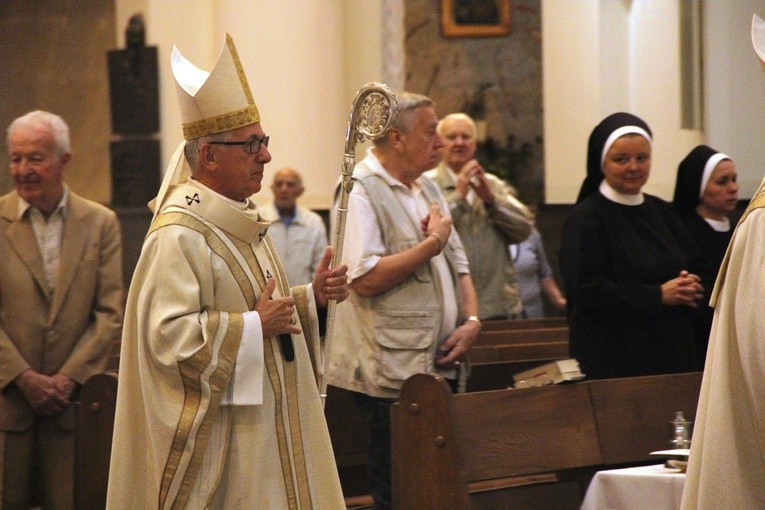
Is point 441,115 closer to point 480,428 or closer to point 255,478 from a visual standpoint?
point 480,428

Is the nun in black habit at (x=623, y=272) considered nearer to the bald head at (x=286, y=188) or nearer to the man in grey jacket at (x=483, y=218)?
the man in grey jacket at (x=483, y=218)

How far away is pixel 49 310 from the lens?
212 inches

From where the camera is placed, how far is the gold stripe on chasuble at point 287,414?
3902 millimetres

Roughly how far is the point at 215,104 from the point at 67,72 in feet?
34.4

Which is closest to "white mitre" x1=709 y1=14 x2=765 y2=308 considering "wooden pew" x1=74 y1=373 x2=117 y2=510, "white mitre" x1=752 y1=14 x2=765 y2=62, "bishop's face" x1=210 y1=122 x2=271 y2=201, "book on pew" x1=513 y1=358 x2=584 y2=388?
"white mitre" x1=752 y1=14 x2=765 y2=62

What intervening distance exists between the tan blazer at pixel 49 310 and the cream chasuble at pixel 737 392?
2590 millimetres

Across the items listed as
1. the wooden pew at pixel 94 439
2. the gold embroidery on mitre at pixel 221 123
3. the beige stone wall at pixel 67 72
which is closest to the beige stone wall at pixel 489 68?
the beige stone wall at pixel 67 72

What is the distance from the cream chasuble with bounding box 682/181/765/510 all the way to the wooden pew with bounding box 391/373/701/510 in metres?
0.93

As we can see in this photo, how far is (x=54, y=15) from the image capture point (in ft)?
45.8

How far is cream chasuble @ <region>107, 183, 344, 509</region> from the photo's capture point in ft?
12.4

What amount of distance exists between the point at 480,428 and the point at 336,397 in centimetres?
124

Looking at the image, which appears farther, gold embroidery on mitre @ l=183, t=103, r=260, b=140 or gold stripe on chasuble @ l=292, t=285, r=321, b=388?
gold stripe on chasuble @ l=292, t=285, r=321, b=388

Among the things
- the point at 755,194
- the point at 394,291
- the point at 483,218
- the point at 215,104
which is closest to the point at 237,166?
the point at 215,104

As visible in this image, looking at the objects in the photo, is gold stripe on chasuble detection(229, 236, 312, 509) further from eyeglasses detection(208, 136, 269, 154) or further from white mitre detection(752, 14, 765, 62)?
white mitre detection(752, 14, 765, 62)
